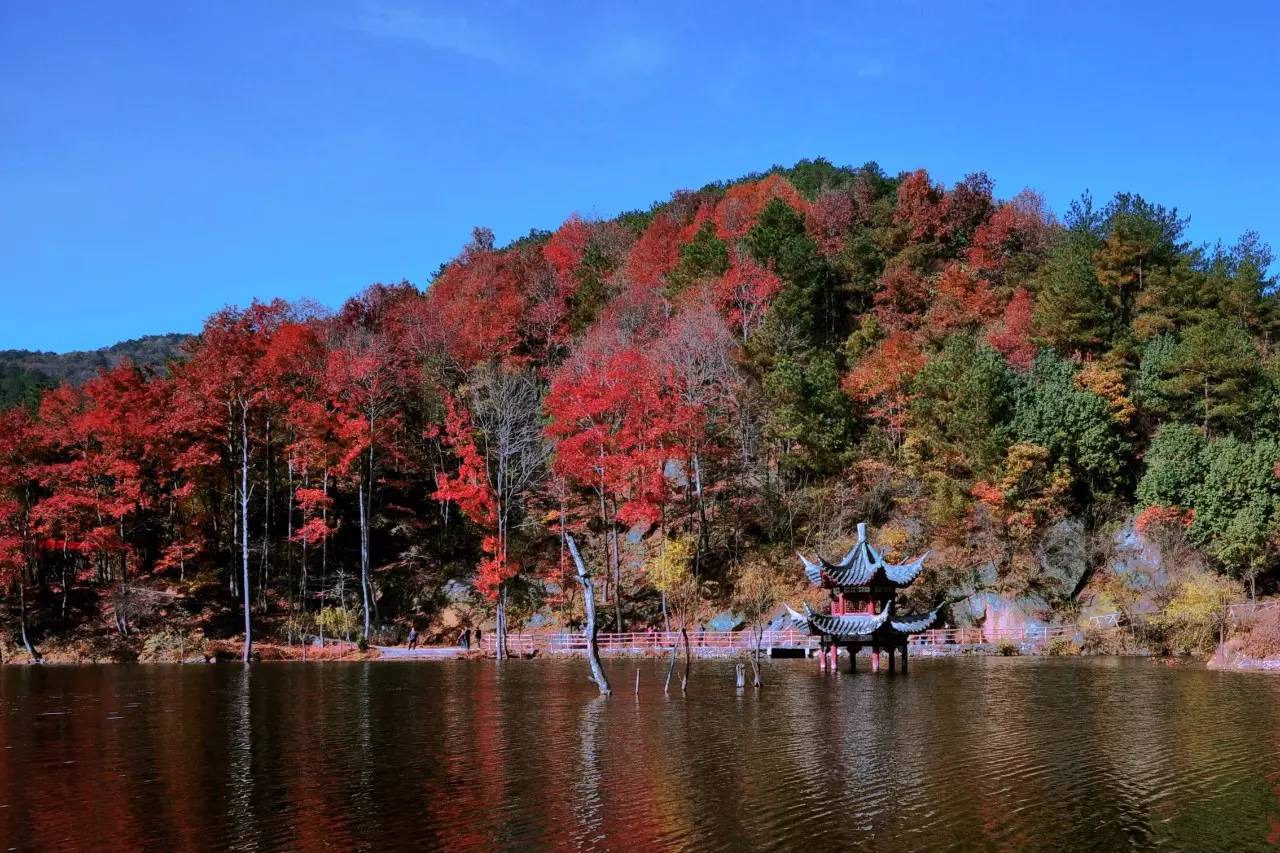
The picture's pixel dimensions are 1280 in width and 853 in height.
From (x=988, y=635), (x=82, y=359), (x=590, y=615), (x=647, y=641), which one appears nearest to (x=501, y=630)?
(x=647, y=641)

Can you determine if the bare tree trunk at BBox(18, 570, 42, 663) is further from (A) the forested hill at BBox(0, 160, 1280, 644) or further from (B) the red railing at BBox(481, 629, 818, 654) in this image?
(B) the red railing at BBox(481, 629, 818, 654)

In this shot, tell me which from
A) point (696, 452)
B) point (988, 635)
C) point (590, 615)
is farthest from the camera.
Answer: point (696, 452)

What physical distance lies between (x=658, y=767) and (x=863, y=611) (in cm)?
2423

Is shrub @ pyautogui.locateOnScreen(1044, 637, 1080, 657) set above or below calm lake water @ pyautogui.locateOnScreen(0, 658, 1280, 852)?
below

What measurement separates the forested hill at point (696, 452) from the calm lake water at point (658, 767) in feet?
48.7

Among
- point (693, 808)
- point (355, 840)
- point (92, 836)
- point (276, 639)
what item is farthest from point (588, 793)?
point (276, 639)

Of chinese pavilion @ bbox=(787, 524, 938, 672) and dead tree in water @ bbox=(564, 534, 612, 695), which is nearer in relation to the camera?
dead tree in water @ bbox=(564, 534, 612, 695)

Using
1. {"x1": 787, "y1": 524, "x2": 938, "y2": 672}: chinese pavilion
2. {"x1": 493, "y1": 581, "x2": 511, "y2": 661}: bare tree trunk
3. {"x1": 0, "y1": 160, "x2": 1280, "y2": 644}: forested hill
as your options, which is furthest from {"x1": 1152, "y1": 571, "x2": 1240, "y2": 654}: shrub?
{"x1": 493, "y1": 581, "x2": 511, "y2": 661}: bare tree trunk

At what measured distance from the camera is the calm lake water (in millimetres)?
15289

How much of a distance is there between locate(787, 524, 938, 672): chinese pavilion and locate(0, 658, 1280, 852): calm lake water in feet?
17.1

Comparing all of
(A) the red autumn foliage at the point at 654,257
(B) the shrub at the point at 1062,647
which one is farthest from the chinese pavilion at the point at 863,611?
(A) the red autumn foliage at the point at 654,257

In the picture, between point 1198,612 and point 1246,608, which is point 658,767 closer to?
point 1198,612

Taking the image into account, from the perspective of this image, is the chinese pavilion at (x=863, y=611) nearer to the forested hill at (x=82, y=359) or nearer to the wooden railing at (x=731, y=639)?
the wooden railing at (x=731, y=639)

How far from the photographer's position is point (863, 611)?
140 feet
